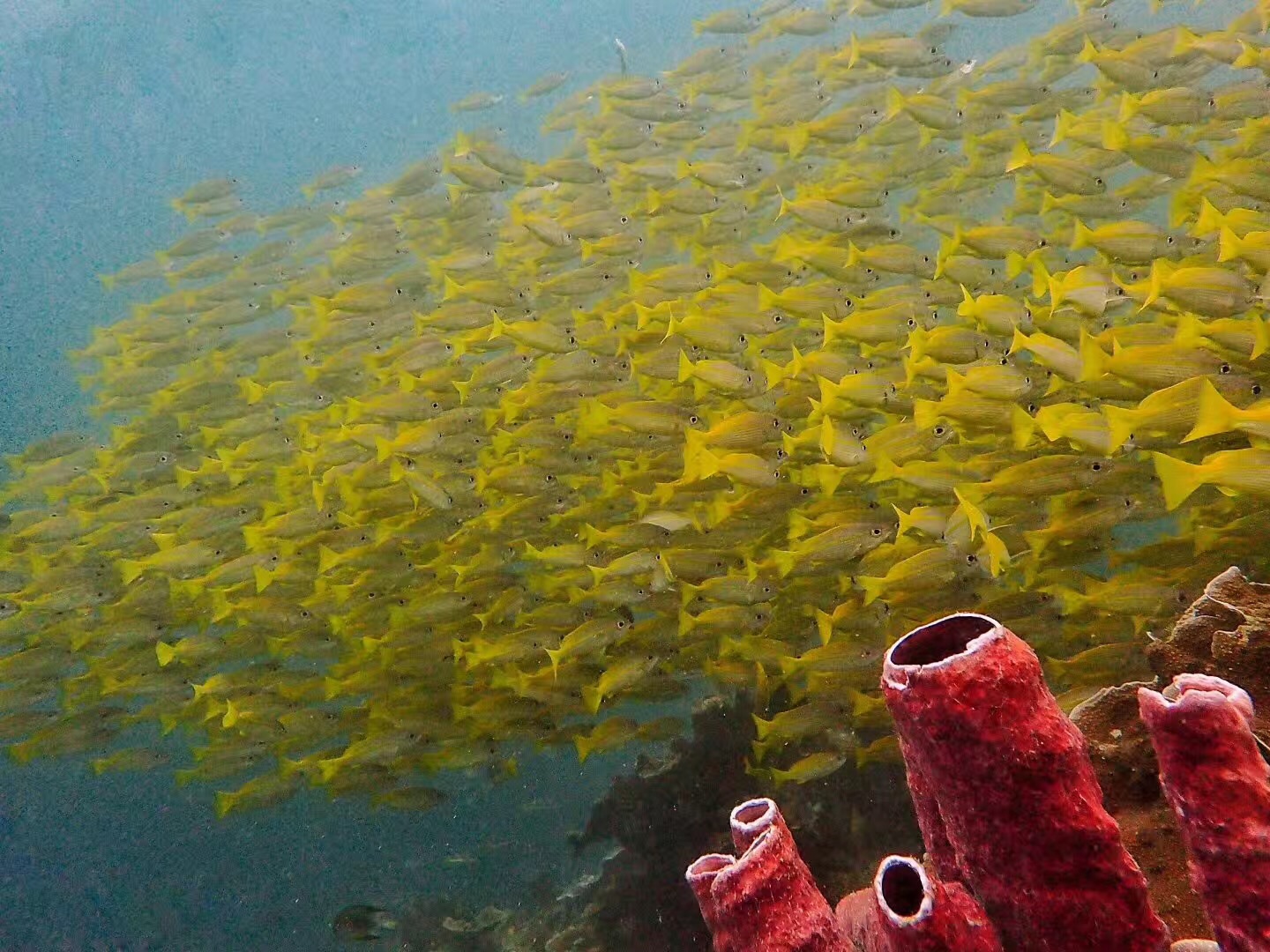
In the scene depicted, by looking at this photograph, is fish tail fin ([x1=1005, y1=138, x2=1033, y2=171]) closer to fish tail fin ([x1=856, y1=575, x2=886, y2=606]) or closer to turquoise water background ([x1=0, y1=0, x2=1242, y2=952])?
fish tail fin ([x1=856, y1=575, x2=886, y2=606])

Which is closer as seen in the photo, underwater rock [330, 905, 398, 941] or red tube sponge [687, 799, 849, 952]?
red tube sponge [687, 799, 849, 952]

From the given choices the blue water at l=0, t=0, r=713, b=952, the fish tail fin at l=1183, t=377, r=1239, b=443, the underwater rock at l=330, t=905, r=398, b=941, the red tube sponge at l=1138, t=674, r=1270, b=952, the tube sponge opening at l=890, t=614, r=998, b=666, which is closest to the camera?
the red tube sponge at l=1138, t=674, r=1270, b=952

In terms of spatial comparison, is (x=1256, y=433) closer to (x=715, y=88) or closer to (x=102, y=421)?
(x=715, y=88)

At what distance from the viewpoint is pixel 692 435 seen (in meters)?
5.71

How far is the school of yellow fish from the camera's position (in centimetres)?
501

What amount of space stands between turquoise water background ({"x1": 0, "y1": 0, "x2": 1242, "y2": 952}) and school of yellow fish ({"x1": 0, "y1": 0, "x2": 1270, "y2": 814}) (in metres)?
4.87

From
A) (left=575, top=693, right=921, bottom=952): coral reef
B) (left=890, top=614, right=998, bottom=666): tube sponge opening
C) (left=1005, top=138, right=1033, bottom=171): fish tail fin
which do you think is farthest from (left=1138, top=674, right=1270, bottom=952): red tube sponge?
(left=1005, top=138, right=1033, bottom=171): fish tail fin

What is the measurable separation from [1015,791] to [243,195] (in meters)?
14.1

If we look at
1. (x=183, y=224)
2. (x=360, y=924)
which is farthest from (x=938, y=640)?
(x=183, y=224)

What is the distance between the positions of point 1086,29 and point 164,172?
67412mm

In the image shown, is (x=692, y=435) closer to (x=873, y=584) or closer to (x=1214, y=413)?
(x=873, y=584)

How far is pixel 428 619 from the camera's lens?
6.93m

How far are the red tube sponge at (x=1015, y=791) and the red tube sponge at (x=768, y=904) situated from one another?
32cm

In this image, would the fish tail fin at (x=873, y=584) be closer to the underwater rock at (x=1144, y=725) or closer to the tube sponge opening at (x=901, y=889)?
the underwater rock at (x=1144, y=725)
